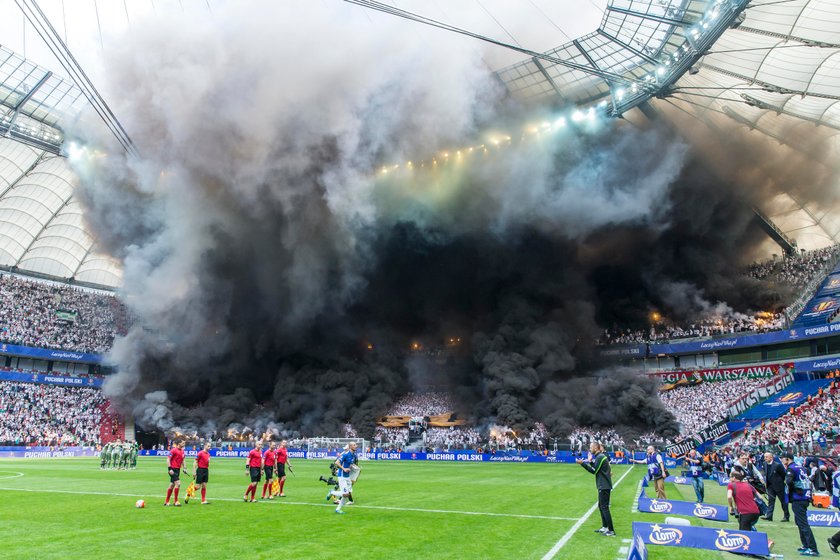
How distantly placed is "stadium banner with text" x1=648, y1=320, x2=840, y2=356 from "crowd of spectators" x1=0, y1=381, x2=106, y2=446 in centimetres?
5736

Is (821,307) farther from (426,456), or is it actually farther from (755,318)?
(426,456)

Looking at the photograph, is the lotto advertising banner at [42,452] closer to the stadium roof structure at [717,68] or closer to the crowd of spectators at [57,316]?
the crowd of spectators at [57,316]

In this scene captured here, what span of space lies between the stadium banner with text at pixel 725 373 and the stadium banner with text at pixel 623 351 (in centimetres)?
262

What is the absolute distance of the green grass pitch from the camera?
8531mm

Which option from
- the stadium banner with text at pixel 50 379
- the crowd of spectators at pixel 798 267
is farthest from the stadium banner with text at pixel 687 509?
the stadium banner with text at pixel 50 379

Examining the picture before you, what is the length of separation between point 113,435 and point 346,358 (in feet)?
81.7

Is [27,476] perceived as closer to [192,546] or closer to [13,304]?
[192,546]

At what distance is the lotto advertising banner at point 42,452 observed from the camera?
136ft

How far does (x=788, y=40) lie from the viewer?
102 ft

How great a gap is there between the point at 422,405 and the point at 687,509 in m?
48.4

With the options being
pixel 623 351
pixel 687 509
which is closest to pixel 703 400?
pixel 623 351

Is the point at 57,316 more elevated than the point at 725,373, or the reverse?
the point at 57,316

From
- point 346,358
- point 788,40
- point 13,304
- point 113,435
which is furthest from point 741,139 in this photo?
point 13,304

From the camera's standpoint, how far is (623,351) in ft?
195
